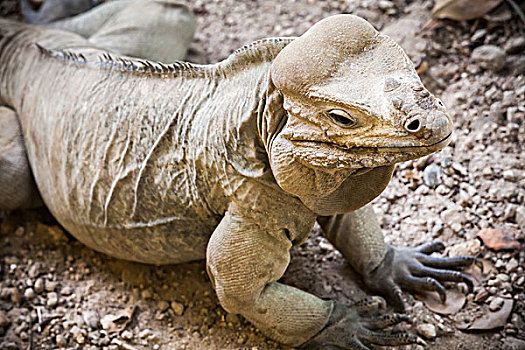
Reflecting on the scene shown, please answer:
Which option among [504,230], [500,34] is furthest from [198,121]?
[500,34]

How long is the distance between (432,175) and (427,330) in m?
1.03

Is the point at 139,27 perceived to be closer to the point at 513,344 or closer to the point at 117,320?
the point at 117,320

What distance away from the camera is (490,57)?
4020mm

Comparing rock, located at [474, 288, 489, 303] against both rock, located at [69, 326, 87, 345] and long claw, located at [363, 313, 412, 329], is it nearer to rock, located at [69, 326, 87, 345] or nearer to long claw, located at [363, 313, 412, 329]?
long claw, located at [363, 313, 412, 329]

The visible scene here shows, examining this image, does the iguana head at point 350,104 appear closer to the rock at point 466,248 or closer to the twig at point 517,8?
the rock at point 466,248

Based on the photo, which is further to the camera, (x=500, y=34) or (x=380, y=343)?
(x=500, y=34)

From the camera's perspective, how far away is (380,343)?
2990mm

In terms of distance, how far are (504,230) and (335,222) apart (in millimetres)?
989

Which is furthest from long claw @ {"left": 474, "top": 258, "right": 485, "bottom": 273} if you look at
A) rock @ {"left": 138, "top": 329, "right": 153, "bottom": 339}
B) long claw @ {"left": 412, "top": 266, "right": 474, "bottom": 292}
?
rock @ {"left": 138, "top": 329, "right": 153, "bottom": 339}

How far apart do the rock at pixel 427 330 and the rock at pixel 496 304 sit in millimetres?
321

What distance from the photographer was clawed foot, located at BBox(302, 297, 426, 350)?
9.79 ft

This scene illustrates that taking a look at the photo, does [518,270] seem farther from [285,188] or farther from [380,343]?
[285,188]

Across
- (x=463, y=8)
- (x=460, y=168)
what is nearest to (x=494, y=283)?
(x=460, y=168)

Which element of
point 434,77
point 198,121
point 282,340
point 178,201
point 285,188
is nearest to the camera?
point 285,188
